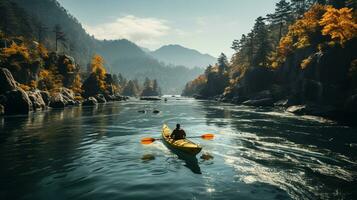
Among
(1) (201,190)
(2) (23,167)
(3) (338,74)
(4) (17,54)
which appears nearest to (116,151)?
(2) (23,167)

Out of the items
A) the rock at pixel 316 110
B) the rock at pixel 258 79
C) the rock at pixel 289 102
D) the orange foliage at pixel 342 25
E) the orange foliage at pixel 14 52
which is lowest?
the rock at pixel 316 110

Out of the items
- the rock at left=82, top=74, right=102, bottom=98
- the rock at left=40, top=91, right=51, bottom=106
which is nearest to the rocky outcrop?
the rock at left=40, top=91, right=51, bottom=106

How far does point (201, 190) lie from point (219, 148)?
9.12m

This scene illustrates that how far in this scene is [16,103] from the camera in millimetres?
43219

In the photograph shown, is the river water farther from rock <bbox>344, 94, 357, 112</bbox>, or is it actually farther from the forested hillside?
the forested hillside

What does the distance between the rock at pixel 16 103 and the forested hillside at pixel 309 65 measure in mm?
44177

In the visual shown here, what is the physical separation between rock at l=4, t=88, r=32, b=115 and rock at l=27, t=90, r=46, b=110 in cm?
639

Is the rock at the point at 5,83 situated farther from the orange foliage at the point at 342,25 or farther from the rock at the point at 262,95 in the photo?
the rock at the point at 262,95

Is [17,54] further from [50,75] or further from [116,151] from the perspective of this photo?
[116,151]

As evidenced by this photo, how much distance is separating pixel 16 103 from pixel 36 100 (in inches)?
356

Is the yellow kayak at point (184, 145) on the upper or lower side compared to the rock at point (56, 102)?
lower

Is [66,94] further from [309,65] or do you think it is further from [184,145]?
[184,145]

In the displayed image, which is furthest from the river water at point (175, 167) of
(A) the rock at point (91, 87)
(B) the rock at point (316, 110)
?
(A) the rock at point (91, 87)

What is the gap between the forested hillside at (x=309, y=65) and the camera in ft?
140
